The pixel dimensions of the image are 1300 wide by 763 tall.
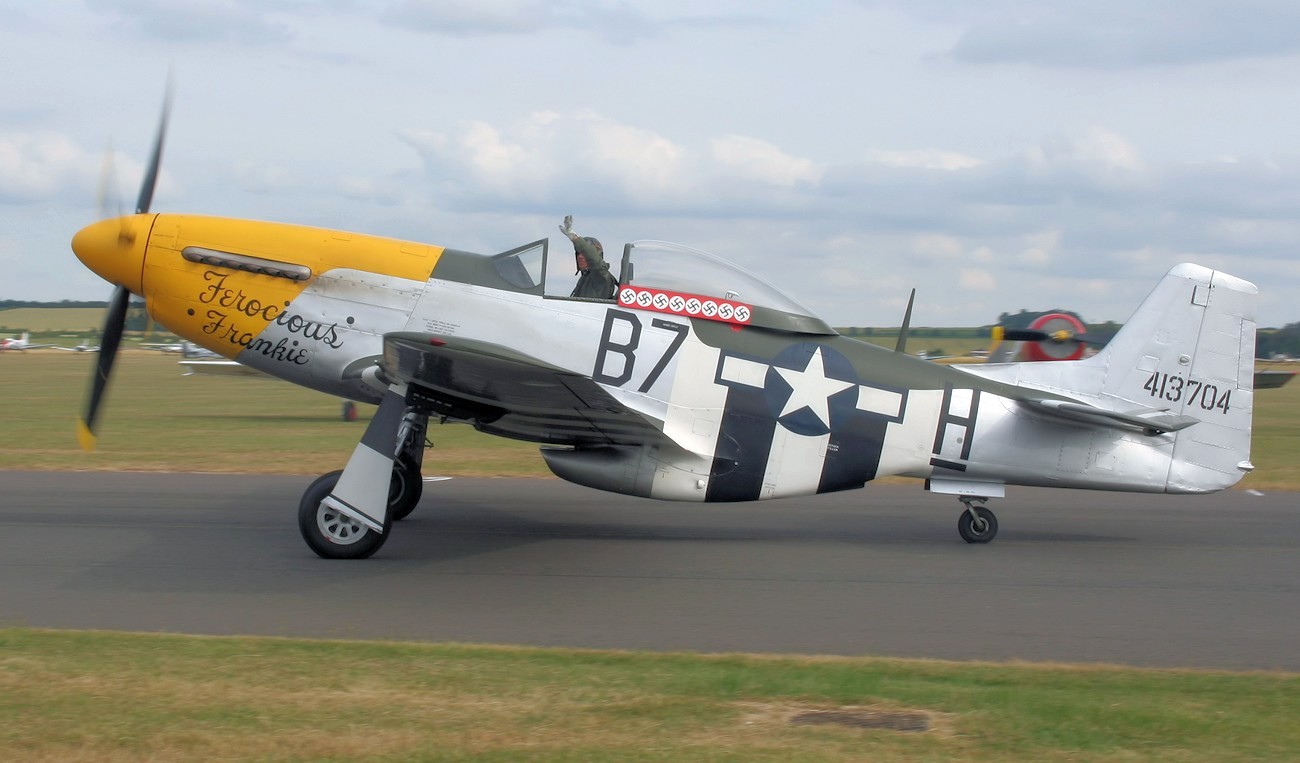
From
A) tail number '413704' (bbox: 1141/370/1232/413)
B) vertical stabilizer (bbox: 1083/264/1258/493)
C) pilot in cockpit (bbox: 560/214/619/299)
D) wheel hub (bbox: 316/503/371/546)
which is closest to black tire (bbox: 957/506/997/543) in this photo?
vertical stabilizer (bbox: 1083/264/1258/493)

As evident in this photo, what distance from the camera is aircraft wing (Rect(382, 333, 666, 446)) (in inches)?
259

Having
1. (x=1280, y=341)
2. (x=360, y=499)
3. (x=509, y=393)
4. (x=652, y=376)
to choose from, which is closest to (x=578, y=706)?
(x=509, y=393)

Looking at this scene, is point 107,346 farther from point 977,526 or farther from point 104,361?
point 977,526

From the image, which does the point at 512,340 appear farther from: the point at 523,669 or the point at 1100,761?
the point at 1100,761

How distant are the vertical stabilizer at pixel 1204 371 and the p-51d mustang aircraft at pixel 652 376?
2cm

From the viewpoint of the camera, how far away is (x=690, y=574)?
25.2 ft

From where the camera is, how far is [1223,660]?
5652mm

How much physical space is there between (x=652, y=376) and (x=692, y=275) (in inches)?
33.0

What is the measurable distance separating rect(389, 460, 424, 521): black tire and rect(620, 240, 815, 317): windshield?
2.65 meters

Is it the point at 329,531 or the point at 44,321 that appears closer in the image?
the point at 329,531

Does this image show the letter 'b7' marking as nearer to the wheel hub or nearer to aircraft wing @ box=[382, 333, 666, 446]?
aircraft wing @ box=[382, 333, 666, 446]

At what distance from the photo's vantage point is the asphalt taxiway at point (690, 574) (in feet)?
19.9

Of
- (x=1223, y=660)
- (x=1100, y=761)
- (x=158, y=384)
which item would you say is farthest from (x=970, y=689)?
(x=158, y=384)

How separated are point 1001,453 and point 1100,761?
16.4ft
